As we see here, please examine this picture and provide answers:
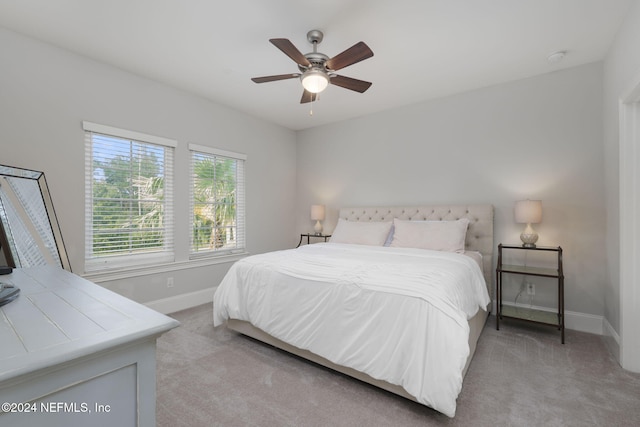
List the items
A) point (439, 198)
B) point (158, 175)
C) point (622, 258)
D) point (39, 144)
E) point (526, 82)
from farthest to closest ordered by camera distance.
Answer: point (439, 198)
point (158, 175)
point (526, 82)
point (39, 144)
point (622, 258)

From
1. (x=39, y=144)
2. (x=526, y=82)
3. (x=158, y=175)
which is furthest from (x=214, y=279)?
(x=526, y=82)

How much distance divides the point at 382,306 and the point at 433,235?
66.9 inches

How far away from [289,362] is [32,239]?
2.10m

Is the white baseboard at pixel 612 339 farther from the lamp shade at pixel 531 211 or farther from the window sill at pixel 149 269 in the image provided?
the window sill at pixel 149 269

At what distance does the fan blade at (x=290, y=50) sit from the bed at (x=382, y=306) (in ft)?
5.44

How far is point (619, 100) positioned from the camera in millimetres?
2330

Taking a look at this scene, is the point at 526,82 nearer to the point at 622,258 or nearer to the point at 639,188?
the point at 639,188

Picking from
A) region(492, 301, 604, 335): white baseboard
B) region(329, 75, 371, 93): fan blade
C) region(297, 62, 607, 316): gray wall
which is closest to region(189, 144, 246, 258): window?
region(297, 62, 607, 316): gray wall

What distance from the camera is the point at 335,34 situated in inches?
96.0

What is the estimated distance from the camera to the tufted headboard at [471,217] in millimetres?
3348

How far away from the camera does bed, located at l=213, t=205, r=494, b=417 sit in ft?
5.41

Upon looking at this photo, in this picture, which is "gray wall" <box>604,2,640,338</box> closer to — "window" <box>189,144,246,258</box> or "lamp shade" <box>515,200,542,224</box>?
"lamp shade" <box>515,200,542,224</box>

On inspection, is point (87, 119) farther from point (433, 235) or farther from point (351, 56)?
point (433, 235)

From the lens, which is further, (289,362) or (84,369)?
(289,362)
